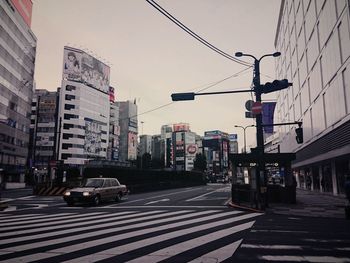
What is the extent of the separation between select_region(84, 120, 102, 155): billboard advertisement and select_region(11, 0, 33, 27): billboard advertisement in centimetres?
4044

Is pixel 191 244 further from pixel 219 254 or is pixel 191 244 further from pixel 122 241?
pixel 122 241

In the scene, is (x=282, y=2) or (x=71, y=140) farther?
(x=71, y=140)

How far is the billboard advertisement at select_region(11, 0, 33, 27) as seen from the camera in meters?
58.0

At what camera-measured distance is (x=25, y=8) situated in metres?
61.6

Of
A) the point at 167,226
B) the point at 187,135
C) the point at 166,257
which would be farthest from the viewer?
the point at 187,135

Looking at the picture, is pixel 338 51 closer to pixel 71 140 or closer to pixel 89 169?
pixel 89 169

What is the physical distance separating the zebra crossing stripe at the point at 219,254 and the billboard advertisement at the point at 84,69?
8905 cm

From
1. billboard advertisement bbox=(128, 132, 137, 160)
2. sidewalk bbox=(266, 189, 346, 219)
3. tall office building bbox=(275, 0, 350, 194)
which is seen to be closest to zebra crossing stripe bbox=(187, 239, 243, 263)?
sidewalk bbox=(266, 189, 346, 219)

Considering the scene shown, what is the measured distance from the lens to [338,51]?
2192 centimetres

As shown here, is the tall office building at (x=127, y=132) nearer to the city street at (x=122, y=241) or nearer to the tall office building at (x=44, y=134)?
the tall office building at (x=44, y=134)

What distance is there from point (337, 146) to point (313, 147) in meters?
8.42

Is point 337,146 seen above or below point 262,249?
above

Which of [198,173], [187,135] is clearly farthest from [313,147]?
[187,135]

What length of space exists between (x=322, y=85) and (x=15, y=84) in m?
54.2
